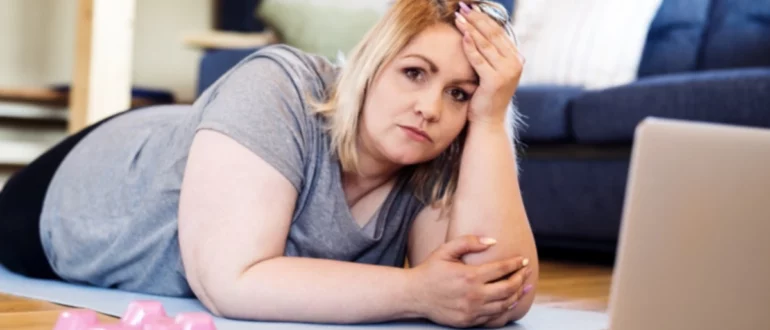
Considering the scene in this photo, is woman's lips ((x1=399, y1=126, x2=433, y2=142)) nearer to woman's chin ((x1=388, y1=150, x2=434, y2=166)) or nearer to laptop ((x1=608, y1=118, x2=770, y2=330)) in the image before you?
woman's chin ((x1=388, y1=150, x2=434, y2=166))

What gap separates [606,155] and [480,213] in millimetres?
1189

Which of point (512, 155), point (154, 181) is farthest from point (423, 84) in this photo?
point (154, 181)

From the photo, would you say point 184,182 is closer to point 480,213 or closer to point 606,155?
point 480,213

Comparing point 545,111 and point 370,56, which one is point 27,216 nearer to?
point 370,56

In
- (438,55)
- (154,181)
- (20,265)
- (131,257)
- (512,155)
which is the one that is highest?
(438,55)

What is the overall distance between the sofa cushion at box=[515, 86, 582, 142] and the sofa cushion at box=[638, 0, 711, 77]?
1.14 ft

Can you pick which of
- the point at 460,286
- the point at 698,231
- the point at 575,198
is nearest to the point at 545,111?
the point at 575,198

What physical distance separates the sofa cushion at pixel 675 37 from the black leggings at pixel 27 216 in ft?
5.89

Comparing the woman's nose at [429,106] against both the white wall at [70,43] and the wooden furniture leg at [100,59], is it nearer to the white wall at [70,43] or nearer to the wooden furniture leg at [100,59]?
the wooden furniture leg at [100,59]

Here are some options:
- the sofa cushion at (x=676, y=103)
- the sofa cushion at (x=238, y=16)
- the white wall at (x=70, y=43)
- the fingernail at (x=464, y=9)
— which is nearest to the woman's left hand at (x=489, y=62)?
the fingernail at (x=464, y=9)

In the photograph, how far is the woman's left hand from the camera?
3.80 ft

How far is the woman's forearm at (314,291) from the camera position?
1.09 metres

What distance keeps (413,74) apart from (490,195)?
0.64 feet

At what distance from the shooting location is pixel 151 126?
4.70 ft
